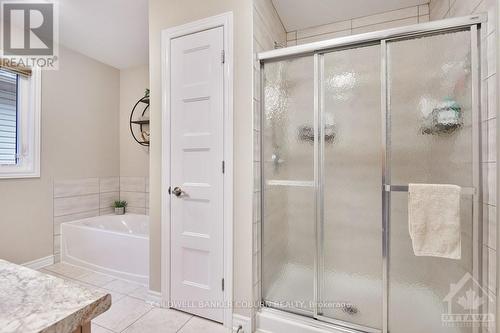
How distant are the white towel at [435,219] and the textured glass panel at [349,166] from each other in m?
0.39

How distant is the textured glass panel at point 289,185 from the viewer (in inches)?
64.4

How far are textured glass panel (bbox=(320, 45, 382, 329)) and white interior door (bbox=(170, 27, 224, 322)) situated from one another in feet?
2.44

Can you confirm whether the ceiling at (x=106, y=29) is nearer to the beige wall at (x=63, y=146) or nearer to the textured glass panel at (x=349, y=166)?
the beige wall at (x=63, y=146)

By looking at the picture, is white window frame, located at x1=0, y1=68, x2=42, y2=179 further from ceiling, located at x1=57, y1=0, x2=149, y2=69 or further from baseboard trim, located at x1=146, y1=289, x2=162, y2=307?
baseboard trim, located at x1=146, y1=289, x2=162, y2=307

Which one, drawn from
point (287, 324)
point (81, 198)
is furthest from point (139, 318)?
point (81, 198)

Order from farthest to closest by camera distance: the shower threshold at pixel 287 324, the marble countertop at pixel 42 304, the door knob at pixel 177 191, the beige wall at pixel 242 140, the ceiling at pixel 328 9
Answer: the ceiling at pixel 328 9, the door knob at pixel 177 191, the beige wall at pixel 242 140, the shower threshold at pixel 287 324, the marble countertop at pixel 42 304

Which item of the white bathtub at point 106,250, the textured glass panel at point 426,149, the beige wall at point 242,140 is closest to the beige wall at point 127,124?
the white bathtub at point 106,250

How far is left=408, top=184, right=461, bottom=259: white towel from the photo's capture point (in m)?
1.22

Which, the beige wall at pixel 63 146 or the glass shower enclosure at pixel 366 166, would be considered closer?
the glass shower enclosure at pixel 366 166

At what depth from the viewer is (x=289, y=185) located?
5.52 feet

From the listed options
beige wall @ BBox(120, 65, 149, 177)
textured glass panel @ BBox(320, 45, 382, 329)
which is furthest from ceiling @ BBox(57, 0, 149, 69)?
textured glass panel @ BBox(320, 45, 382, 329)

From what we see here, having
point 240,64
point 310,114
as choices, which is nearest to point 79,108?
point 240,64

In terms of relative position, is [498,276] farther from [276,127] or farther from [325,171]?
[276,127]

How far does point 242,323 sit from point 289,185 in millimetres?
980
